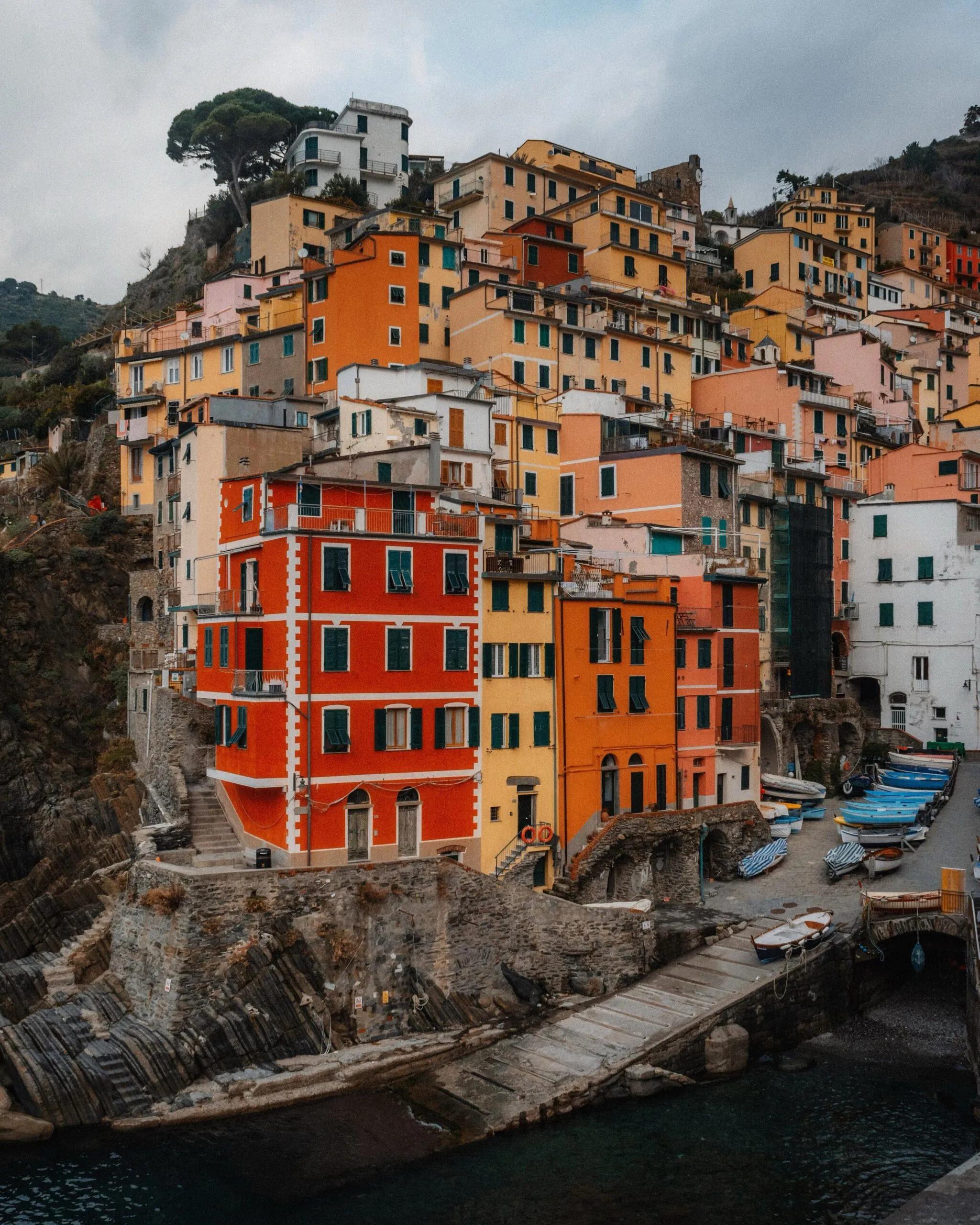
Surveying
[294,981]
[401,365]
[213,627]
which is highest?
[401,365]

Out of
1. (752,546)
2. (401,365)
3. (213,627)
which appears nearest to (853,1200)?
(213,627)

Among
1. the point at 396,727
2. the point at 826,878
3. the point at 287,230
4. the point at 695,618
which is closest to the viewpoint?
the point at 396,727

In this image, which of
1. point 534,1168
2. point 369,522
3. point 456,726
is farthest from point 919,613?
point 534,1168

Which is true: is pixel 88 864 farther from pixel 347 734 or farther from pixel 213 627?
pixel 347 734

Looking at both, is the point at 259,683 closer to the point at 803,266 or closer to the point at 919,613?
the point at 919,613

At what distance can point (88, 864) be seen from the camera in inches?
1879

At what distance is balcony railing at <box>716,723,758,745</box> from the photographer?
5422 cm

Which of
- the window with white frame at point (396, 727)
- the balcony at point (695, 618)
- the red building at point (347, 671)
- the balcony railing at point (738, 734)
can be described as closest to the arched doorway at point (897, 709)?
the balcony railing at point (738, 734)

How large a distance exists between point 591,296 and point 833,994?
166ft

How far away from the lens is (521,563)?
46.6m

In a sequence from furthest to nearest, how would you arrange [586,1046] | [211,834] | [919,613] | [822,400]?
1. [822,400]
2. [919,613]
3. [211,834]
4. [586,1046]

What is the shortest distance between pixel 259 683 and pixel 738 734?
24.3m

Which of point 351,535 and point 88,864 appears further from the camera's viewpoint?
point 88,864

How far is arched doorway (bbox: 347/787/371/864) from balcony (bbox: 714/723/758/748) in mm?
19020
